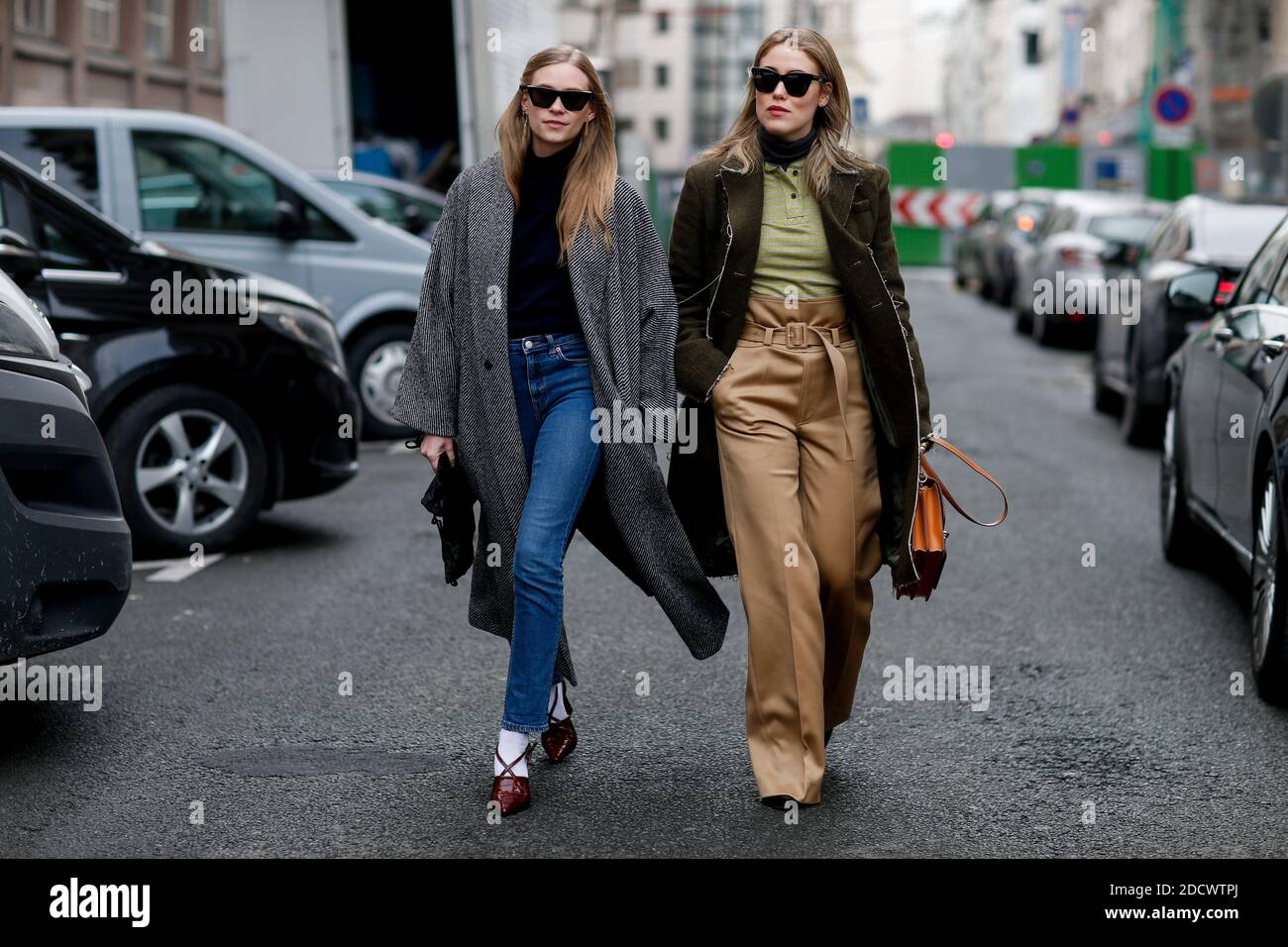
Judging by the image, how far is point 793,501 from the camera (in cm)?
459

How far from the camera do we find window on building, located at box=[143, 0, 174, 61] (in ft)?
93.1

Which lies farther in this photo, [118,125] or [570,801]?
[118,125]

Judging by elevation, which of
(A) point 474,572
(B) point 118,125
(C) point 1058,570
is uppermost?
(B) point 118,125

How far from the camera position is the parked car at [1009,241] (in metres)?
23.7

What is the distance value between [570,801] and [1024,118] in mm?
86273

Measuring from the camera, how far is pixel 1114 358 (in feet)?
43.9

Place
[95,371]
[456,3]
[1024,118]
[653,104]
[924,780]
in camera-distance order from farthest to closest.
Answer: [653,104]
[1024,118]
[456,3]
[95,371]
[924,780]

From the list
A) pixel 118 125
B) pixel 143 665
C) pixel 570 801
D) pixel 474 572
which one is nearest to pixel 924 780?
pixel 570 801

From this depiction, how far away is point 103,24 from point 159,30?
2070mm

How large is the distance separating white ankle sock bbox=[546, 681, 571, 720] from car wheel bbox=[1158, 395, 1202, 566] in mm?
3701

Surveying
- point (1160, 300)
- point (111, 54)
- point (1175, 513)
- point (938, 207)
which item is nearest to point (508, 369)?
point (1175, 513)

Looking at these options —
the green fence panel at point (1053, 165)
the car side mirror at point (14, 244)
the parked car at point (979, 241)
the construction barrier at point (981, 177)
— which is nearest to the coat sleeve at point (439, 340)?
the car side mirror at point (14, 244)

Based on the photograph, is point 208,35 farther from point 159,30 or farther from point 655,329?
point 655,329

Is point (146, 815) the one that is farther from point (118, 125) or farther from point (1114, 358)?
point (1114, 358)
